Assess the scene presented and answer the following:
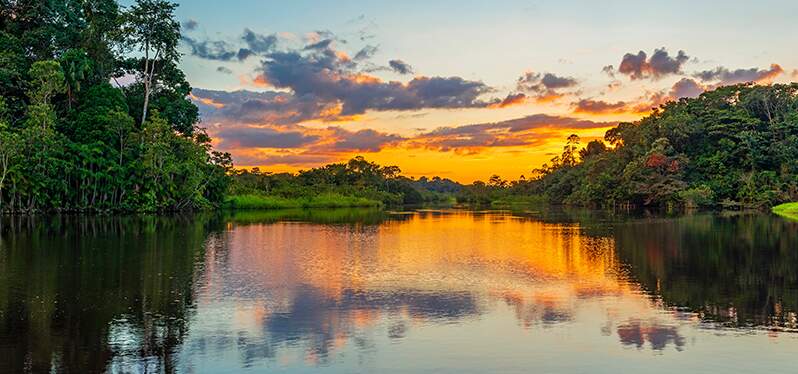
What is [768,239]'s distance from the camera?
98.2 ft

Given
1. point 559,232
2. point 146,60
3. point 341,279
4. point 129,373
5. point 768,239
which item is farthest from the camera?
point 146,60

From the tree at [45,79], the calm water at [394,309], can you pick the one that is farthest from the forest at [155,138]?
the calm water at [394,309]

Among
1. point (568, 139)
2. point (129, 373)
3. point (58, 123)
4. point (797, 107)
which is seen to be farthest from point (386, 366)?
point (568, 139)

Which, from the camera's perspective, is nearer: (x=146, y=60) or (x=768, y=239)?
(x=768, y=239)

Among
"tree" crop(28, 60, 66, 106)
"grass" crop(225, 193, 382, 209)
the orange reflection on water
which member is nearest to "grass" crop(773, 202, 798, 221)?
the orange reflection on water

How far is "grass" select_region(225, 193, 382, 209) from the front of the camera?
82.1 metres

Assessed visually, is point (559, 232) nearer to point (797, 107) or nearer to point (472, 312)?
point (472, 312)

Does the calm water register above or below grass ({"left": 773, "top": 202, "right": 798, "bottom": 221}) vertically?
below

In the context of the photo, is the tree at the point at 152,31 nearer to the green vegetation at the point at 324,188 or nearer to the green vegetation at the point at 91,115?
the green vegetation at the point at 91,115

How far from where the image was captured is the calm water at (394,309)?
966cm

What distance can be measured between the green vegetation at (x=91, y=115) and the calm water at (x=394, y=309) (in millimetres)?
25997

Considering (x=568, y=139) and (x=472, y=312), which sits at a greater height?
(x=568, y=139)

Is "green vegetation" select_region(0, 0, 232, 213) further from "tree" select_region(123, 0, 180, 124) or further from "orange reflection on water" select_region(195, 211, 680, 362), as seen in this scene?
"orange reflection on water" select_region(195, 211, 680, 362)

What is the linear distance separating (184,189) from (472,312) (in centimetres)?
5013
